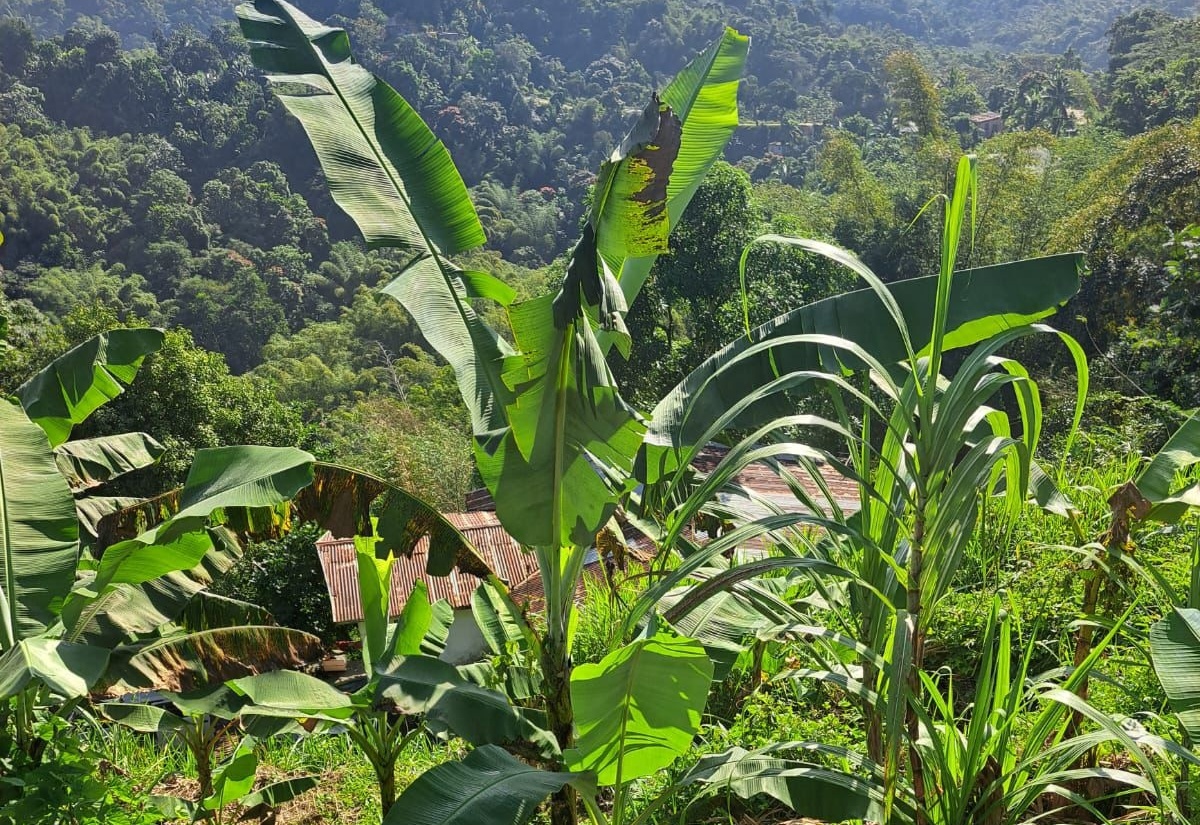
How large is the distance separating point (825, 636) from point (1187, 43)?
4563 centimetres

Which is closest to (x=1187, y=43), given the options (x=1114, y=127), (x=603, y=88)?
(x=1114, y=127)

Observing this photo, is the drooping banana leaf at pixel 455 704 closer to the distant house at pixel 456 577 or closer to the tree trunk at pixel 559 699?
the tree trunk at pixel 559 699

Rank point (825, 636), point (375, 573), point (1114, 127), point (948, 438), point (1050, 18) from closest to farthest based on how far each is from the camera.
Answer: point (948, 438), point (825, 636), point (375, 573), point (1114, 127), point (1050, 18)

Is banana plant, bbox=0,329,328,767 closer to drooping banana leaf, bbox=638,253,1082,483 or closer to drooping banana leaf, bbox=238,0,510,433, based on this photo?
drooping banana leaf, bbox=238,0,510,433

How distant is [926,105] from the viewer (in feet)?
110

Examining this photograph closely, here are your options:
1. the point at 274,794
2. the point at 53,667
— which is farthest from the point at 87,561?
the point at 53,667

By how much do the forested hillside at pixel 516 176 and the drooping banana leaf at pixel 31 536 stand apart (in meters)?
7.80

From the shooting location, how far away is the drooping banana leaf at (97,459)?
421 centimetres

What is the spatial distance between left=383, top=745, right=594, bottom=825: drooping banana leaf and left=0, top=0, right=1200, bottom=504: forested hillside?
24.1 feet

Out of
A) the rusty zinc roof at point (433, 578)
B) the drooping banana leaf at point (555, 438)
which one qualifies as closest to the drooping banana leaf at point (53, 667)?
the drooping banana leaf at point (555, 438)

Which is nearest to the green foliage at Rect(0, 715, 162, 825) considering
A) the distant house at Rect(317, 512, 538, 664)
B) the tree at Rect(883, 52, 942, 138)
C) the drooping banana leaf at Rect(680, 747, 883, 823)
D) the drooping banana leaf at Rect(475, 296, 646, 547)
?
the drooping banana leaf at Rect(475, 296, 646, 547)

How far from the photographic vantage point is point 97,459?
4.24 meters

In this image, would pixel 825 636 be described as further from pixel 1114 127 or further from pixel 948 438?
pixel 1114 127

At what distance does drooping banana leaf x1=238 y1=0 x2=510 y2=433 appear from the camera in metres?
2.74
